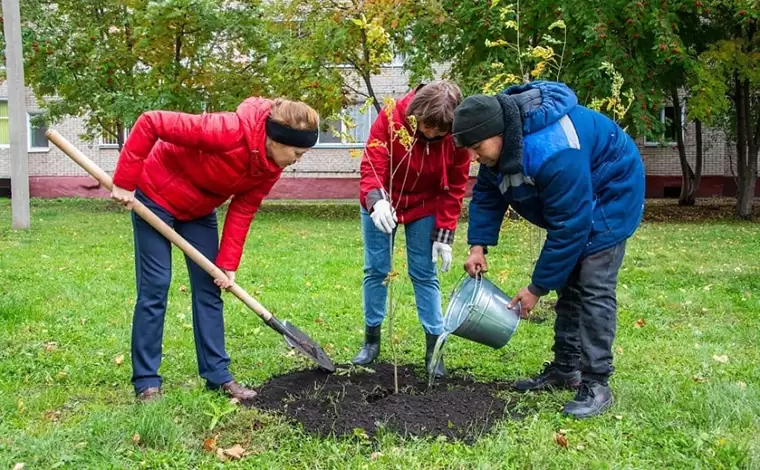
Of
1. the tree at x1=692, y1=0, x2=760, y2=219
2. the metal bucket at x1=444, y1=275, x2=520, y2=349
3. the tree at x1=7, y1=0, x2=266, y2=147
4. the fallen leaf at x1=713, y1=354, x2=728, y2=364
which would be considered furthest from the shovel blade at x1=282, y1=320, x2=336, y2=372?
the tree at x1=7, y1=0, x2=266, y2=147

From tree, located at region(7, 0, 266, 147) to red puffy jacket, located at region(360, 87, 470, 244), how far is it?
12784mm

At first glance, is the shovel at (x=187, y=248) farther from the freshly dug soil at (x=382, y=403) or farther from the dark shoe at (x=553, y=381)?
the dark shoe at (x=553, y=381)

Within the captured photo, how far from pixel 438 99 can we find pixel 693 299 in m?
4.05

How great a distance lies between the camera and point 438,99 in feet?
12.9

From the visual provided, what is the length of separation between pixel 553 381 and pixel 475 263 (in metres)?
0.81

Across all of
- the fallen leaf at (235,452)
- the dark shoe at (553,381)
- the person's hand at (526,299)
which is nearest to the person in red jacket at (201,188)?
the fallen leaf at (235,452)

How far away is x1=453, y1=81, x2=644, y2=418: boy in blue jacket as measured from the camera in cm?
351

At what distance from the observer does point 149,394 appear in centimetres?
391

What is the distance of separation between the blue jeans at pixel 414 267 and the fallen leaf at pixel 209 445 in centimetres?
159

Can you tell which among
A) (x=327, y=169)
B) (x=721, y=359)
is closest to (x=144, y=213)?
(x=721, y=359)

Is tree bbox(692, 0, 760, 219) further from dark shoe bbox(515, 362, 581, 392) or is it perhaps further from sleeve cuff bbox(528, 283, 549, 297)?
sleeve cuff bbox(528, 283, 549, 297)

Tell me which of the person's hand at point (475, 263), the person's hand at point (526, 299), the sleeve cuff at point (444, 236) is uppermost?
the sleeve cuff at point (444, 236)

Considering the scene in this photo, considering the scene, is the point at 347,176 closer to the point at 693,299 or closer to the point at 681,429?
the point at 693,299

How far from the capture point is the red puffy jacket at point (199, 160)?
3600mm
